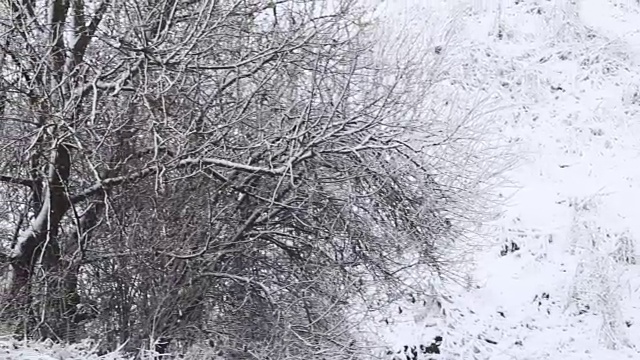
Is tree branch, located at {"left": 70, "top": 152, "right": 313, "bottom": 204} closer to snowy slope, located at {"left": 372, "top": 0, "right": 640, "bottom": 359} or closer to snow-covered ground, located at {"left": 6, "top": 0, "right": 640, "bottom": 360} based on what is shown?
snow-covered ground, located at {"left": 6, "top": 0, "right": 640, "bottom": 360}

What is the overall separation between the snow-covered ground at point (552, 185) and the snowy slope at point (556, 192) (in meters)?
0.02

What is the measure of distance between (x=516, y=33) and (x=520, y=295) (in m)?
6.14

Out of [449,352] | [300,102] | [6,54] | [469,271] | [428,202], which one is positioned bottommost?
[449,352]

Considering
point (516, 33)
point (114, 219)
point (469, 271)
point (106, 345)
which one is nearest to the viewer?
point (106, 345)

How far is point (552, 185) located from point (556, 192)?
0.64 feet

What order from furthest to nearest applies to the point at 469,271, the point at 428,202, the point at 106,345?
the point at 469,271 < the point at 428,202 < the point at 106,345

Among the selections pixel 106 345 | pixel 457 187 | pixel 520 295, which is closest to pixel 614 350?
pixel 520 295

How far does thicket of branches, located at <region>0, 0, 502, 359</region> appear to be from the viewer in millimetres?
4770

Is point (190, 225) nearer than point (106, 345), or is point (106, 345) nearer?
point (106, 345)

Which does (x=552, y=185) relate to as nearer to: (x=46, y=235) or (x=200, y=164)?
(x=200, y=164)

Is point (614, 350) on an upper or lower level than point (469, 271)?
lower

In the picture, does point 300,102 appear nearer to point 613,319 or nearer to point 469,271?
point 469,271

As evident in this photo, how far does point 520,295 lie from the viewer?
27.7 ft

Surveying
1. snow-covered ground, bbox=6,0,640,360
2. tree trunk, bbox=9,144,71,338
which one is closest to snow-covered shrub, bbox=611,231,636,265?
snow-covered ground, bbox=6,0,640,360
